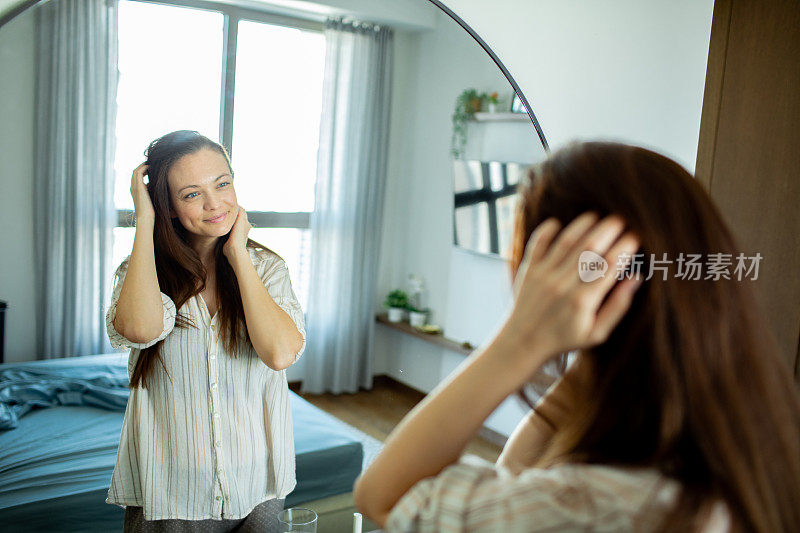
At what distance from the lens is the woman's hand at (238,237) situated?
1.04m

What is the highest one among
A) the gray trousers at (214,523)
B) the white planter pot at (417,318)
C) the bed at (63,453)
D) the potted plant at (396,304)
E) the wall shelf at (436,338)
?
the potted plant at (396,304)

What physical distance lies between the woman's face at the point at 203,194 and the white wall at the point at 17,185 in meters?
0.24

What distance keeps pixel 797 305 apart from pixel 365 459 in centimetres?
81

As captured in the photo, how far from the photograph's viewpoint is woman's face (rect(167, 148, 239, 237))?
1.00 metres

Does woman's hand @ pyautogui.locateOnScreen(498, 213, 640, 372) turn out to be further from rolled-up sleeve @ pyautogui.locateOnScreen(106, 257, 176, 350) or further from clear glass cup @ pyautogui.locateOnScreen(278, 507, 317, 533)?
clear glass cup @ pyautogui.locateOnScreen(278, 507, 317, 533)

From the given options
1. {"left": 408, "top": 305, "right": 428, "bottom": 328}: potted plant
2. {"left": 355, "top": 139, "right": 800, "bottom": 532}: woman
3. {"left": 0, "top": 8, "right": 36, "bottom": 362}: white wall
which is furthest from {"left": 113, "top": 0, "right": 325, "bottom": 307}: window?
{"left": 355, "top": 139, "right": 800, "bottom": 532}: woman

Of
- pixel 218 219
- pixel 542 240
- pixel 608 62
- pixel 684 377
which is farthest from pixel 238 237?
pixel 608 62

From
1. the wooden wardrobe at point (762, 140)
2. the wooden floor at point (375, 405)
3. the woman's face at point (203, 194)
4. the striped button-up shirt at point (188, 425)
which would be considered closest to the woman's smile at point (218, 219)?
the woman's face at point (203, 194)

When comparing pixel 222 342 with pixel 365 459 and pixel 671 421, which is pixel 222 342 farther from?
pixel 671 421

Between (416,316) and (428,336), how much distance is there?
0.06 meters

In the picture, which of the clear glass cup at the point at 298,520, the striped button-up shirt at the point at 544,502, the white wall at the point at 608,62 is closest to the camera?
the striped button-up shirt at the point at 544,502

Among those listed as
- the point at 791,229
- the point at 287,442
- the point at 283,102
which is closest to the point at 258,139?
the point at 283,102

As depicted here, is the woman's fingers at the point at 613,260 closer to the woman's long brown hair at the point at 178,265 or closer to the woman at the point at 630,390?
the woman at the point at 630,390

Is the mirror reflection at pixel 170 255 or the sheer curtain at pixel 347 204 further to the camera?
the sheer curtain at pixel 347 204
